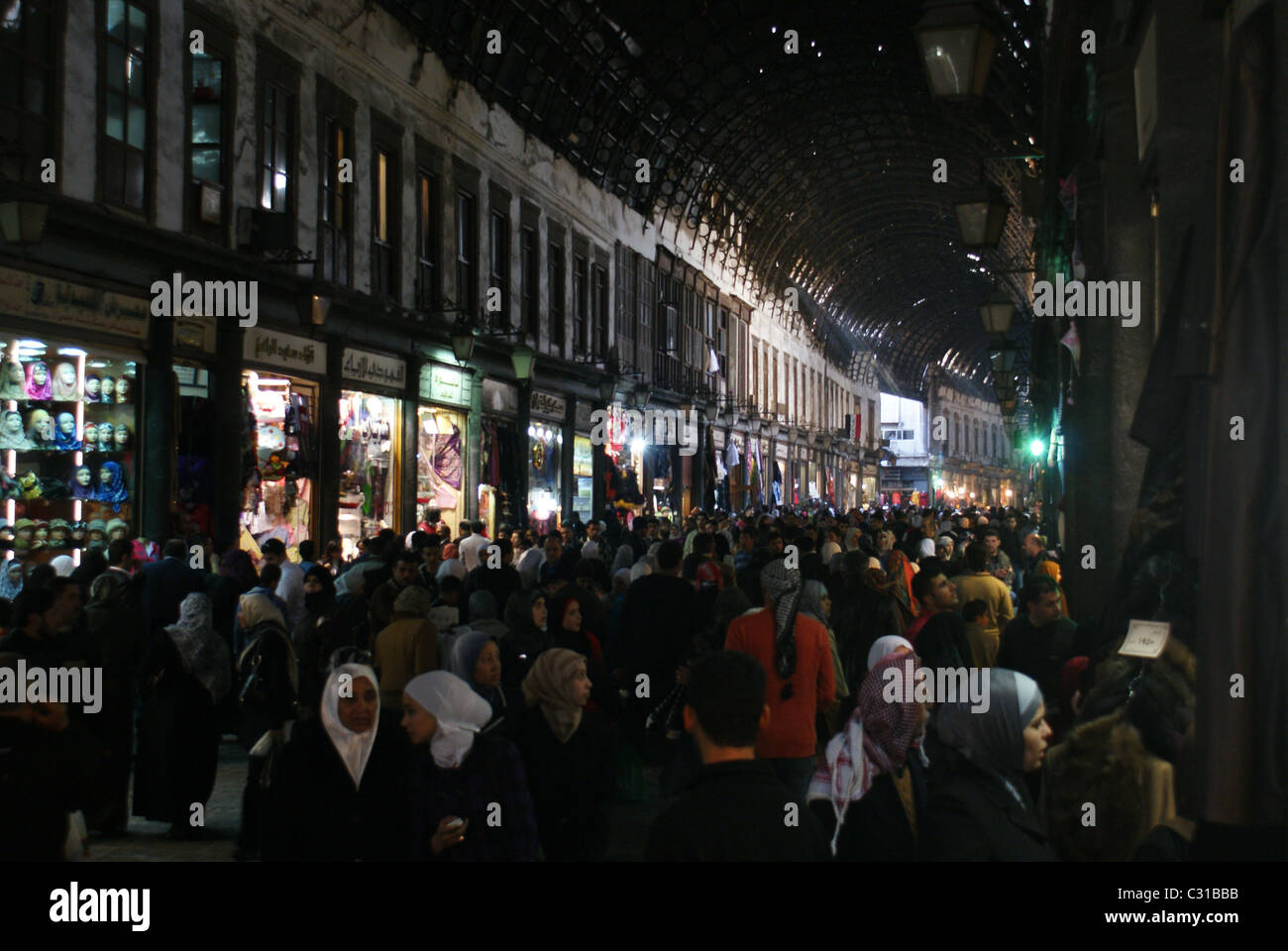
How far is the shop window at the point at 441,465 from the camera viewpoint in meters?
22.8

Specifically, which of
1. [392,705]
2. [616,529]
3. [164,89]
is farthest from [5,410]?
[616,529]

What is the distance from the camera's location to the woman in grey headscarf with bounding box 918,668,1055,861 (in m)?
3.68

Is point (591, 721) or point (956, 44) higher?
point (956, 44)

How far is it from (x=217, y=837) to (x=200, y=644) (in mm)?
1292

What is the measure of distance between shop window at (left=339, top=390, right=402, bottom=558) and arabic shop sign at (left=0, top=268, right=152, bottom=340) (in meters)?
5.30

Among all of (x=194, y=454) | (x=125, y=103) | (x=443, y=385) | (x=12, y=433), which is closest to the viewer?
(x=12, y=433)

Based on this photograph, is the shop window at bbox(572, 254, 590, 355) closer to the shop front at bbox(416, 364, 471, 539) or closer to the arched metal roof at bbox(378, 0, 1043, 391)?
the arched metal roof at bbox(378, 0, 1043, 391)

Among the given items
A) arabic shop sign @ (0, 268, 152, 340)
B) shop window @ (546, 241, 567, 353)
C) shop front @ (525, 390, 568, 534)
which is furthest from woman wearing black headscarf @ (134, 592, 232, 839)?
shop window @ (546, 241, 567, 353)

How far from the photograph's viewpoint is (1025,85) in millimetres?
23250

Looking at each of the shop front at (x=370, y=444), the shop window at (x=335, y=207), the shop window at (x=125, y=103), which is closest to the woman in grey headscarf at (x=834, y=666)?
the shop window at (x=125, y=103)

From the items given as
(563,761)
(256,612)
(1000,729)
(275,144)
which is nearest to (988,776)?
(1000,729)

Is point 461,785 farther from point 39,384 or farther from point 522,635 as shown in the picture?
point 39,384

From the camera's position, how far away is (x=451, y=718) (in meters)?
4.95

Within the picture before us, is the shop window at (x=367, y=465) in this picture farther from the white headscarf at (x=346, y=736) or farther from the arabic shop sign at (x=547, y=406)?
the white headscarf at (x=346, y=736)
